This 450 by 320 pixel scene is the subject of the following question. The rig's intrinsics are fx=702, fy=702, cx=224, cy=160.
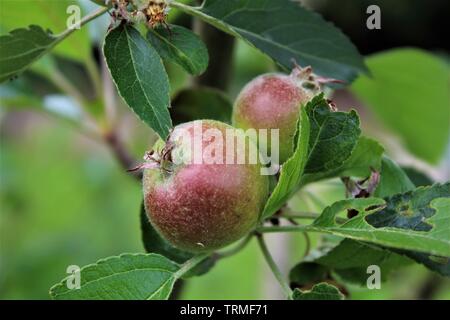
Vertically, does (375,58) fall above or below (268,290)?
above

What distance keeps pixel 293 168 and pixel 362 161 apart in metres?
0.14

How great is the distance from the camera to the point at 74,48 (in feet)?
4.14

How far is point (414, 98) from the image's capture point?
1.48 metres

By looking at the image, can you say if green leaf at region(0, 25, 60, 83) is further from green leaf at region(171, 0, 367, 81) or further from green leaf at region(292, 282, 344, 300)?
green leaf at region(292, 282, 344, 300)

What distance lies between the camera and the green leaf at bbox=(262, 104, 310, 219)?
0.66 m

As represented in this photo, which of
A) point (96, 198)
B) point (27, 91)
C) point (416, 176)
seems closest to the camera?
point (416, 176)

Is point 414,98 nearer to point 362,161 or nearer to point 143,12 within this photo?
point 362,161

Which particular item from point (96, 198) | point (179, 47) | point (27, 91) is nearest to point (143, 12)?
point (179, 47)

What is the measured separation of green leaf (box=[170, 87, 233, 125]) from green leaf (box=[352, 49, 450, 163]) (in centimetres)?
55

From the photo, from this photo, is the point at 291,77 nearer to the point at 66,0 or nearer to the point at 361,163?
the point at 361,163

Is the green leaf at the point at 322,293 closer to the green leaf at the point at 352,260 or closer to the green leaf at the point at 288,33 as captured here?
the green leaf at the point at 352,260

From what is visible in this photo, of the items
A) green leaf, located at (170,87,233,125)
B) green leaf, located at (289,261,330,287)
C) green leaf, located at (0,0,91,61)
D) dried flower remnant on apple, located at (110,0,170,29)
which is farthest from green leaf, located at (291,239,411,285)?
green leaf, located at (0,0,91,61)

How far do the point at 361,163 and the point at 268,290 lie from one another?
764mm
